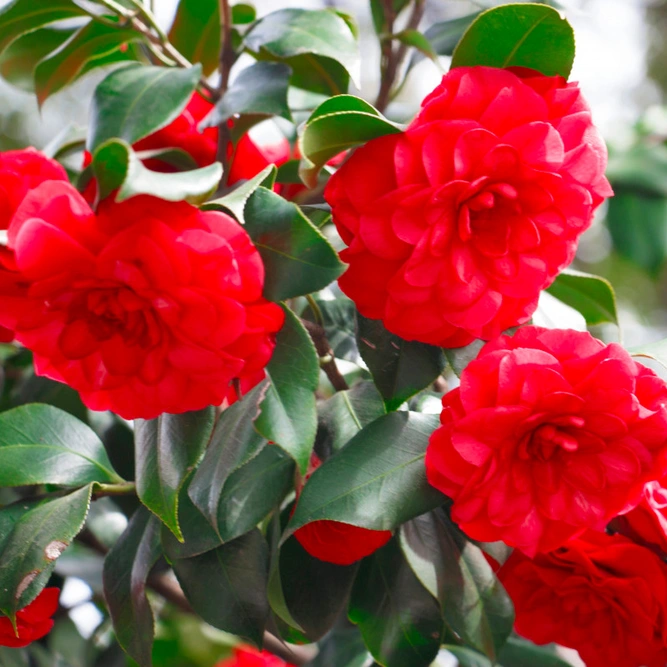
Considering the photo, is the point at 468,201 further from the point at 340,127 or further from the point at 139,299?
the point at 139,299

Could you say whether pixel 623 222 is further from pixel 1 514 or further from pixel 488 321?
pixel 1 514

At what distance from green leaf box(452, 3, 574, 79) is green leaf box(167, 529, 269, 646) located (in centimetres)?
43

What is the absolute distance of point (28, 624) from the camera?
27.5 inches

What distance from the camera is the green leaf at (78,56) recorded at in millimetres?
858

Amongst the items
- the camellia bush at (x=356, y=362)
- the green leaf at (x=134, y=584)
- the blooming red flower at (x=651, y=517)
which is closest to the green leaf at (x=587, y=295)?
the camellia bush at (x=356, y=362)

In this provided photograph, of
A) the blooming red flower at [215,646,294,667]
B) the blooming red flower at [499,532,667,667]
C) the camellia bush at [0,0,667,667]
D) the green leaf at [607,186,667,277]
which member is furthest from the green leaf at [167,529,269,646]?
the green leaf at [607,186,667,277]

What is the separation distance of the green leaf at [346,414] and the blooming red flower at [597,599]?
0.19 meters

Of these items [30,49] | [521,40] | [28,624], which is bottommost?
[28,624]

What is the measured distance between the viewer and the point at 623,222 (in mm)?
1405

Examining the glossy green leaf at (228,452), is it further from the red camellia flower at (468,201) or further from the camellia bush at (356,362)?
the red camellia flower at (468,201)

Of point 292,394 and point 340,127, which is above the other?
point 340,127

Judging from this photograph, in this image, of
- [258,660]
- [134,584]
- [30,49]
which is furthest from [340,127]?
[258,660]

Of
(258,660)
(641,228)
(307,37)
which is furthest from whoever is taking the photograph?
(641,228)

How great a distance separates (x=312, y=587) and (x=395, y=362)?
0.23m
